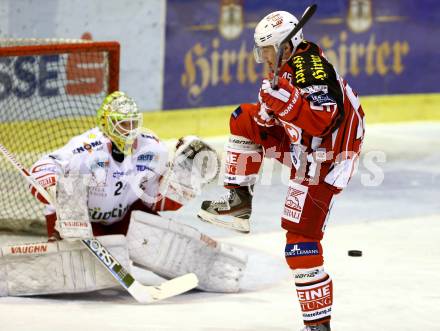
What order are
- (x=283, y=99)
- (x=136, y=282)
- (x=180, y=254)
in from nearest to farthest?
1. (x=283, y=99)
2. (x=136, y=282)
3. (x=180, y=254)

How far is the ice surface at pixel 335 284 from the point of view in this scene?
5.07 m

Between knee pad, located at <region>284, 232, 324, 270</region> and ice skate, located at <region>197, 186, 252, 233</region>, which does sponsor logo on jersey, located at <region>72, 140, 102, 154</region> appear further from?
knee pad, located at <region>284, 232, 324, 270</region>

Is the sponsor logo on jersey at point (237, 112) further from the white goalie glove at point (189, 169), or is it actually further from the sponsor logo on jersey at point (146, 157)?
the sponsor logo on jersey at point (146, 157)

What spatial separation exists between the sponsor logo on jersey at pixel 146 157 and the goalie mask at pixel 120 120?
0.10m

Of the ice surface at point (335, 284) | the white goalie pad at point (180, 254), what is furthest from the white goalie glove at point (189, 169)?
the ice surface at point (335, 284)

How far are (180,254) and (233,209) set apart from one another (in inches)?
31.5

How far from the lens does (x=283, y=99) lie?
14.3 feet

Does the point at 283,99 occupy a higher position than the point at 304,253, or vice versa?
the point at 283,99

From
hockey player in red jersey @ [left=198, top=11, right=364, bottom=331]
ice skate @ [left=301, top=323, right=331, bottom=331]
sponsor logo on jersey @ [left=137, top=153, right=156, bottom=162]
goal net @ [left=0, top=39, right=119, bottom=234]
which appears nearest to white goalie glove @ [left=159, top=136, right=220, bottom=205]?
sponsor logo on jersey @ [left=137, top=153, right=156, bottom=162]

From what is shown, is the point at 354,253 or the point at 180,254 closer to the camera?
the point at 180,254

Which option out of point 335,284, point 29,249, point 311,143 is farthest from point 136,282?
point 311,143

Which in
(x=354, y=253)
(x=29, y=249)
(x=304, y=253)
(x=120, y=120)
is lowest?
(x=354, y=253)

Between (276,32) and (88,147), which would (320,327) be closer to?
(276,32)

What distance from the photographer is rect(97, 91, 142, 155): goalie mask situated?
5762mm
